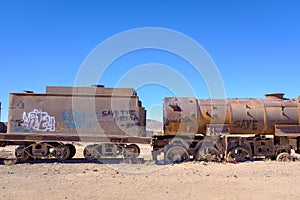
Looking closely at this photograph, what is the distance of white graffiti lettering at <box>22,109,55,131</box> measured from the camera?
16.0 metres

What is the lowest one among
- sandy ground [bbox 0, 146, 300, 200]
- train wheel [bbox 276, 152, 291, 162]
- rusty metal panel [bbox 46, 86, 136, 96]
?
sandy ground [bbox 0, 146, 300, 200]

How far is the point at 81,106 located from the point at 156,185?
26.3 ft

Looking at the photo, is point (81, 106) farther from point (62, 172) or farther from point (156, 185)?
point (156, 185)

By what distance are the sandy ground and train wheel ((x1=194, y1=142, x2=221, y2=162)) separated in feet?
2.52

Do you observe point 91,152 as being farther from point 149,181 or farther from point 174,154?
point 149,181

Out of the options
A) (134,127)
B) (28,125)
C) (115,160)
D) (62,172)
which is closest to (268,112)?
(134,127)

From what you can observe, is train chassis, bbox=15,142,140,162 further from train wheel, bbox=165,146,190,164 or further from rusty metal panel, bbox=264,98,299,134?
rusty metal panel, bbox=264,98,299,134

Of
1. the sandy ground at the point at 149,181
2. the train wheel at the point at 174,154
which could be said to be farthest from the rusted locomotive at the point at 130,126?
the sandy ground at the point at 149,181

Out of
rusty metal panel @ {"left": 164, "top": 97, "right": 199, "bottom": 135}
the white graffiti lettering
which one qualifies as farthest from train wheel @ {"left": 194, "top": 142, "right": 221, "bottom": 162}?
the white graffiti lettering

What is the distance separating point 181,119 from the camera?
16.1 m

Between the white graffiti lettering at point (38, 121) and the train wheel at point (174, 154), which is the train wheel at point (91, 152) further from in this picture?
the train wheel at point (174, 154)

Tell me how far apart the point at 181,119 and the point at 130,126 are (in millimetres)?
2762

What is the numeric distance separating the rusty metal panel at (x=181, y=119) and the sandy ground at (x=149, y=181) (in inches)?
75.8

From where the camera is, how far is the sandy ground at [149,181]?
8.30 metres
